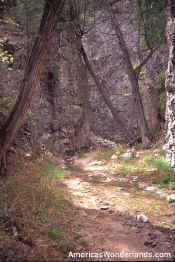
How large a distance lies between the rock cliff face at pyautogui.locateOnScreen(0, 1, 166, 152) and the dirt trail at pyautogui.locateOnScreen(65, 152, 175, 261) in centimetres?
266

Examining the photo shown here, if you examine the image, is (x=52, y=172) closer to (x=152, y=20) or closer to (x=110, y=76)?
(x=152, y=20)

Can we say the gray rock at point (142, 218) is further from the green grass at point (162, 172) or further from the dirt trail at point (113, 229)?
the green grass at point (162, 172)

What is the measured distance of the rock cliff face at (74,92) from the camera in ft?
23.7

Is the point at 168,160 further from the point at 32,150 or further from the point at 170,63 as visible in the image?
the point at 32,150

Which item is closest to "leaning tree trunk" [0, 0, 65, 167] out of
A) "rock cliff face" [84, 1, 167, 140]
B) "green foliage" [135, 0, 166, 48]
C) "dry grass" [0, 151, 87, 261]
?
"dry grass" [0, 151, 87, 261]

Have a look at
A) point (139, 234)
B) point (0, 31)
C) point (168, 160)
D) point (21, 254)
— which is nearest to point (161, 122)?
point (168, 160)

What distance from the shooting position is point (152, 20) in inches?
341

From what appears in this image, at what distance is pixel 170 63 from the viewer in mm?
5637

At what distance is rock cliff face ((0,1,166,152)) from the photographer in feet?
23.7

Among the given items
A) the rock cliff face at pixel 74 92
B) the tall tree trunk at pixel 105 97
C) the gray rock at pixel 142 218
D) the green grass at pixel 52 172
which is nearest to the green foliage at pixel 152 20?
the rock cliff face at pixel 74 92

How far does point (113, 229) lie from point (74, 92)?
7726 millimetres

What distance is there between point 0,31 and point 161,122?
7.37 meters

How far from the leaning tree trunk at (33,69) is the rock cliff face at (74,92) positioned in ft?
2.58

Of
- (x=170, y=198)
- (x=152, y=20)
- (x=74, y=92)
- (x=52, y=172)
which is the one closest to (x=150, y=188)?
(x=170, y=198)
